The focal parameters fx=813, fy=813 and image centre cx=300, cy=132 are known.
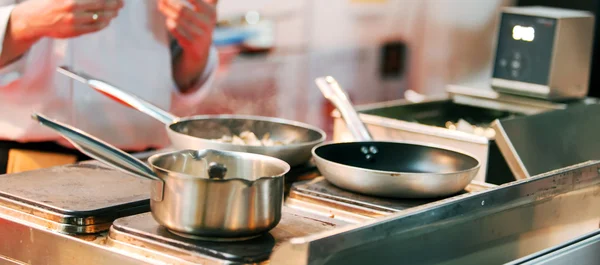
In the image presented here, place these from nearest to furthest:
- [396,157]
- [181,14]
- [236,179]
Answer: [236,179] < [396,157] < [181,14]

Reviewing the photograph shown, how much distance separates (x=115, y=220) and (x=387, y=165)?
55 cm

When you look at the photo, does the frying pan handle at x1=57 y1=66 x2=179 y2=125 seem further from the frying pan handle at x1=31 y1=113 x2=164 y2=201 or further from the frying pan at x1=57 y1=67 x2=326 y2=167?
the frying pan handle at x1=31 y1=113 x2=164 y2=201

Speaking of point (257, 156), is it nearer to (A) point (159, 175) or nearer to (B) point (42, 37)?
(A) point (159, 175)

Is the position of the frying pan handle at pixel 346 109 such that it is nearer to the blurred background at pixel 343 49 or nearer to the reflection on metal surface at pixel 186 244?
the reflection on metal surface at pixel 186 244

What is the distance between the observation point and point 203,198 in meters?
1.07

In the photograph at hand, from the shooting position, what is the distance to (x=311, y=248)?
94 cm

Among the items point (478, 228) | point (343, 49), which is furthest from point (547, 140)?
point (343, 49)

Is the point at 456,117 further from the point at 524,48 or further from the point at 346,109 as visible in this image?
the point at 346,109

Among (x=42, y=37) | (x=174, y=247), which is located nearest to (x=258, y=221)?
(x=174, y=247)

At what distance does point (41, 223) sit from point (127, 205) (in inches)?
5.0

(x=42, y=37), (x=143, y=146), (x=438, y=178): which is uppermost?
(x=42, y=37)

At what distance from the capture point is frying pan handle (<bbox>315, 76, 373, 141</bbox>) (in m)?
1.62

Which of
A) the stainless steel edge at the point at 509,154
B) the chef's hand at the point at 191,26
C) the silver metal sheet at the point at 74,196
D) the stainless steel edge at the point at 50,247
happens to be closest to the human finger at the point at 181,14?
the chef's hand at the point at 191,26

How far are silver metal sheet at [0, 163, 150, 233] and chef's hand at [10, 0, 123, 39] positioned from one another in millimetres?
482
